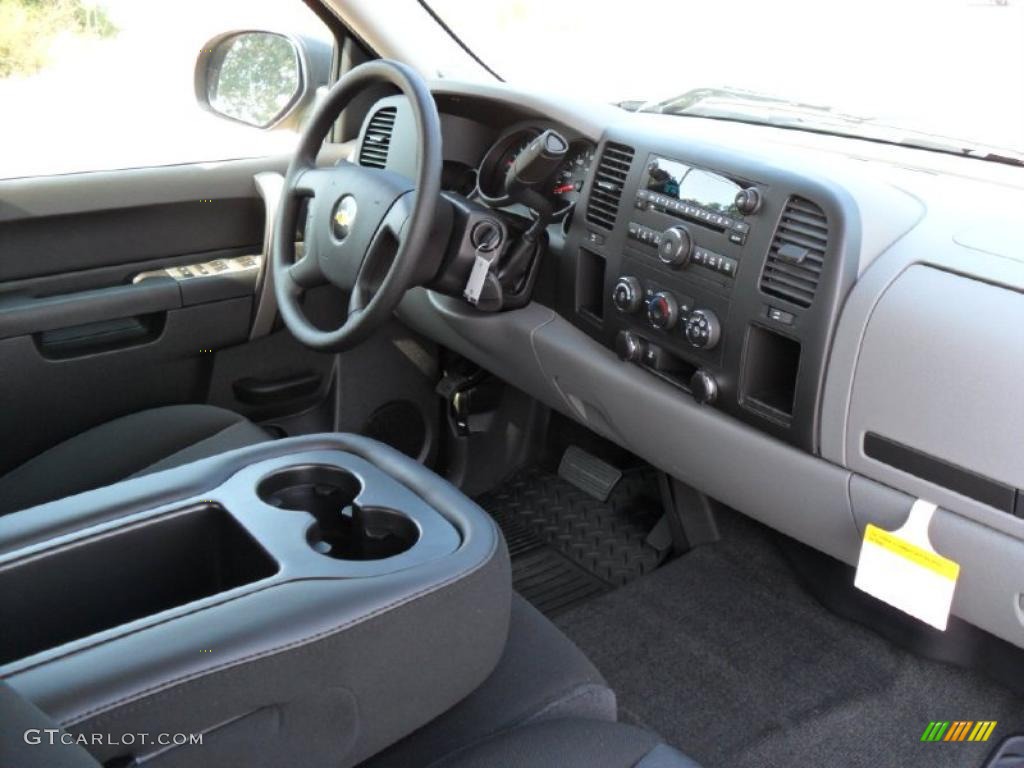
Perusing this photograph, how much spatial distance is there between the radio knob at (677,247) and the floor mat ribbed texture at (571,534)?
91 centimetres

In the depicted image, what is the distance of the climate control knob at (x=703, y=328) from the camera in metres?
1.73

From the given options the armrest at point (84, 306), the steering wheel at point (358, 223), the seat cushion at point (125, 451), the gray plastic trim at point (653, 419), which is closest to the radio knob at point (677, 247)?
the gray plastic trim at point (653, 419)

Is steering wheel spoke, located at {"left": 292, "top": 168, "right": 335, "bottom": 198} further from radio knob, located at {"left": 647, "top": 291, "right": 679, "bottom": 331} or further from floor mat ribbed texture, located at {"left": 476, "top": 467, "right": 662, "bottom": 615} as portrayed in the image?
floor mat ribbed texture, located at {"left": 476, "top": 467, "right": 662, "bottom": 615}

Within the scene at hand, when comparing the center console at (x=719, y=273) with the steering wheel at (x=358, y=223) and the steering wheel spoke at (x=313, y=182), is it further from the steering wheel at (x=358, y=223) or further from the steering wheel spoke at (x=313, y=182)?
the steering wheel spoke at (x=313, y=182)

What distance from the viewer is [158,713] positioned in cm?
97

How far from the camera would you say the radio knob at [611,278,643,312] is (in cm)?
188

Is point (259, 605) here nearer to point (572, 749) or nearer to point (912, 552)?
point (572, 749)

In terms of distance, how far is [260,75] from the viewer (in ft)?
8.50

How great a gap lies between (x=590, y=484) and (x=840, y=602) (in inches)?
27.0

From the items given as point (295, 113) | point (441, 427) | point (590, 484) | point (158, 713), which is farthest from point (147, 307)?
point (158, 713)

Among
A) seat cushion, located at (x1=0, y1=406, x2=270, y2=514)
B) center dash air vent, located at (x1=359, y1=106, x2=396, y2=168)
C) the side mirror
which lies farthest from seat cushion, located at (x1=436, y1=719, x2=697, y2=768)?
the side mirror

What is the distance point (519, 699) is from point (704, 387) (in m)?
0.70

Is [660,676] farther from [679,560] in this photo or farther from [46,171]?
[46,171]

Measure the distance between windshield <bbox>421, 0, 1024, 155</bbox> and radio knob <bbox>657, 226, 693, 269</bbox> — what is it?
0.46m
